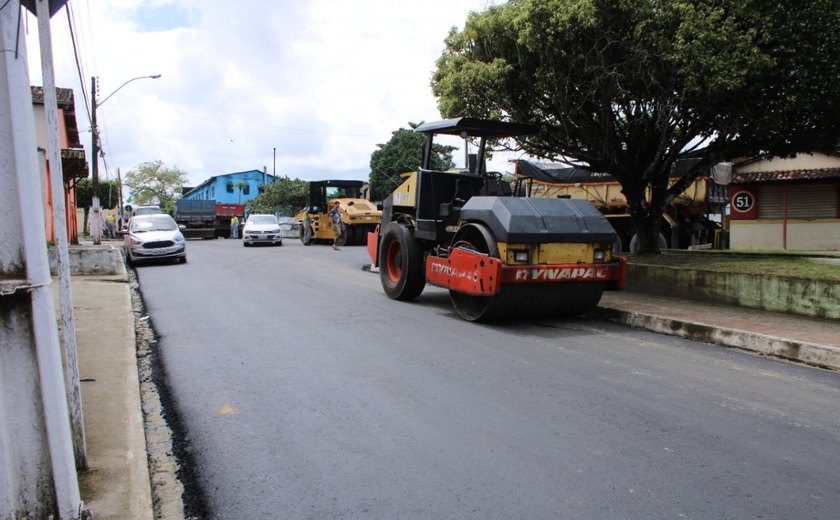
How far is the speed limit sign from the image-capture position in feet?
67.5

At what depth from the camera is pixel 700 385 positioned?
18.0 feet

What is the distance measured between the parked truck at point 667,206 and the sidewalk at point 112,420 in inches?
509

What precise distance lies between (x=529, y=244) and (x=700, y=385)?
9.28 ft

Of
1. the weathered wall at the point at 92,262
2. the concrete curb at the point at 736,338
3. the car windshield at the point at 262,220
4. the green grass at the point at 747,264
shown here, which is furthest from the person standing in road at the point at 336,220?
the concrete curb at the point at 736,338

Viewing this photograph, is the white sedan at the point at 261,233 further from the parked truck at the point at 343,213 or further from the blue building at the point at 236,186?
the blue building at the point at 236,186

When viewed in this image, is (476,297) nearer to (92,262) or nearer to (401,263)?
(401,263)

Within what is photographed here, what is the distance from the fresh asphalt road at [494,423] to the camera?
3.38 metres

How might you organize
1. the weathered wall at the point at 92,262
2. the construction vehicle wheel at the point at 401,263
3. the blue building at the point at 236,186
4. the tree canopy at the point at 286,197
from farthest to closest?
1. the blue building at the point at 236,186
2. the tree canopy at the point at 286,197
3. the weathered wall at the point at 92,262
4. the construction vehicle wheel at the point at 401,263

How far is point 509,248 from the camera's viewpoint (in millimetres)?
7723

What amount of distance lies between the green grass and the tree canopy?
39515 mm

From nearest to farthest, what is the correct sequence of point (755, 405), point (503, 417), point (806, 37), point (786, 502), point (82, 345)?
point (786, 502) → point (503, 417) → point (755, 405) → point (82, 345) → point (806, 37)

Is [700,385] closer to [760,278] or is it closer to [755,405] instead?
[755,405]

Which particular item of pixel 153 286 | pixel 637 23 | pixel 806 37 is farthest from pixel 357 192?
pixel 806 37

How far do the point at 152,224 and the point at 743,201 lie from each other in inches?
723
